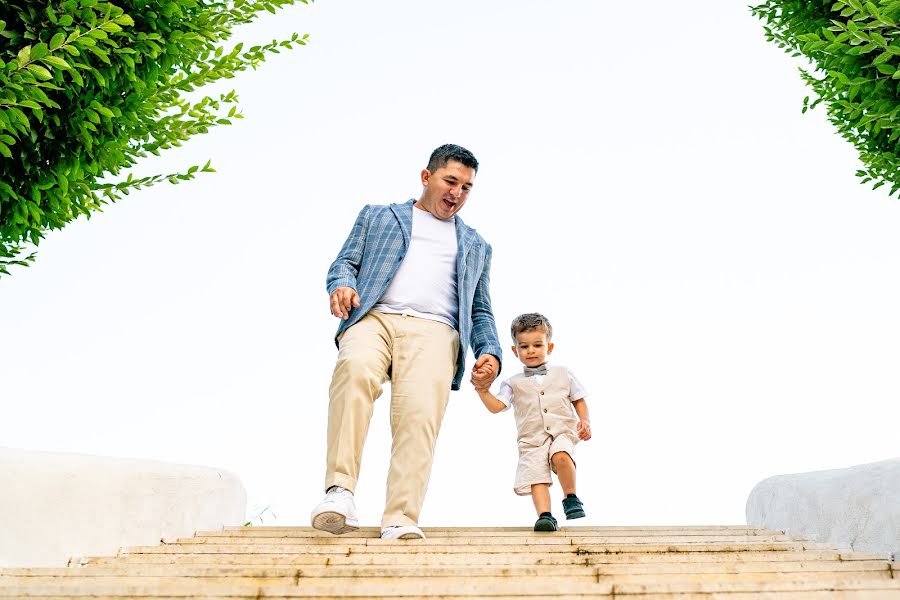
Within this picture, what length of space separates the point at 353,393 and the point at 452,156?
1.55m

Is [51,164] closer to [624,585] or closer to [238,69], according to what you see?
[238,69]

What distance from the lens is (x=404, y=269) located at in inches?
197

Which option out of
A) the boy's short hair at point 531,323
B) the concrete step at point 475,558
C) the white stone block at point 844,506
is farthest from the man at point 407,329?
the white stone block at point 844,506

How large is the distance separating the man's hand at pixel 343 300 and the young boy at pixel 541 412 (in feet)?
3.72

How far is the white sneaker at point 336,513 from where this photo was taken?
414 cm

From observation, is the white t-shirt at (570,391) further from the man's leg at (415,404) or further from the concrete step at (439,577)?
the concrete step at (439,577)

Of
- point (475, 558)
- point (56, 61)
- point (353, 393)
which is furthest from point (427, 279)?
point (56, 61)

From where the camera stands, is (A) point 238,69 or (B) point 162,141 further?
(A) point 238,69

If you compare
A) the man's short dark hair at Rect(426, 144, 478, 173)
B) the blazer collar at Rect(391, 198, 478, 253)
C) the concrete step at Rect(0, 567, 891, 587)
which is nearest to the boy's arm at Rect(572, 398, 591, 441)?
the blazer collar at Rect(391, 198, 478, 253)

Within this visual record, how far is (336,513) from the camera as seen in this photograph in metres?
4.15

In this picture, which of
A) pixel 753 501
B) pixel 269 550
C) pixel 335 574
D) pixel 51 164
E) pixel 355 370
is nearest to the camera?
pixel 335 574

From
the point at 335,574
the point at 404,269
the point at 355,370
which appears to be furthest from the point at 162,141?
the point at 335,574

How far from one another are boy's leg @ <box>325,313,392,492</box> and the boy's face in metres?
1.45

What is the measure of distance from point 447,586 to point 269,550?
168 cm
